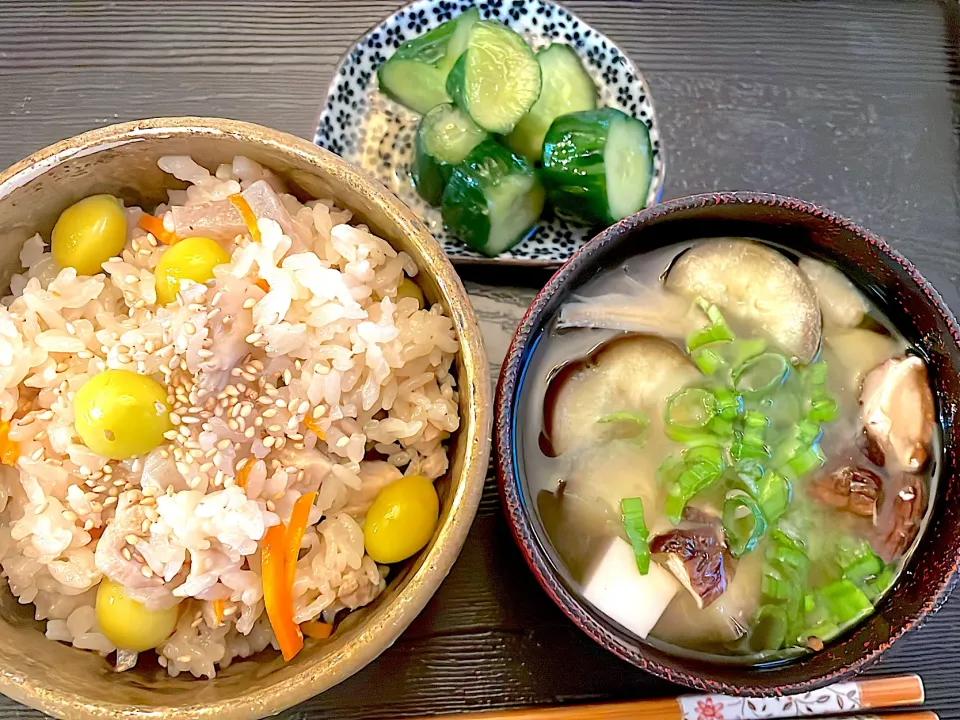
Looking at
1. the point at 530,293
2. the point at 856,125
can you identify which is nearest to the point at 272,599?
the point at 530,293

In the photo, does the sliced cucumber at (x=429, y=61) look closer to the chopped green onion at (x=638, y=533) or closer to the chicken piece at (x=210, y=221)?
the chicken piece at (x=210, y=221)

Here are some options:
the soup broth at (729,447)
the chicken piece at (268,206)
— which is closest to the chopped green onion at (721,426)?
the soup broth at (729,447)

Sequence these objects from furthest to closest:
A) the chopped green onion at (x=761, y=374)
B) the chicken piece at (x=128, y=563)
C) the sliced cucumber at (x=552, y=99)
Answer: the sliced cucumber at (x=552, y=99), the chopped green onion at (x=761, y=374), the chicken piece at (x=128, y=563)

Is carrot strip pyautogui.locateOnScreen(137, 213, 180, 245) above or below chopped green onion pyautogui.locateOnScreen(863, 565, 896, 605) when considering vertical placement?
above

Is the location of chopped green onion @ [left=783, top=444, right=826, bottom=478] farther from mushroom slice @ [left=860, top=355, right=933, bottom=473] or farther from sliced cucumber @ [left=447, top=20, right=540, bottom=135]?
sliced cucumber @ [left=447, top=20, right=540, bottom=135]

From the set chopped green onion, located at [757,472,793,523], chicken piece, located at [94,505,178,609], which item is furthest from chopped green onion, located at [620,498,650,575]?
chicken piece, located at [94,505,178,609]

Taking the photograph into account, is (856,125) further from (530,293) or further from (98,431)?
(98,431)
